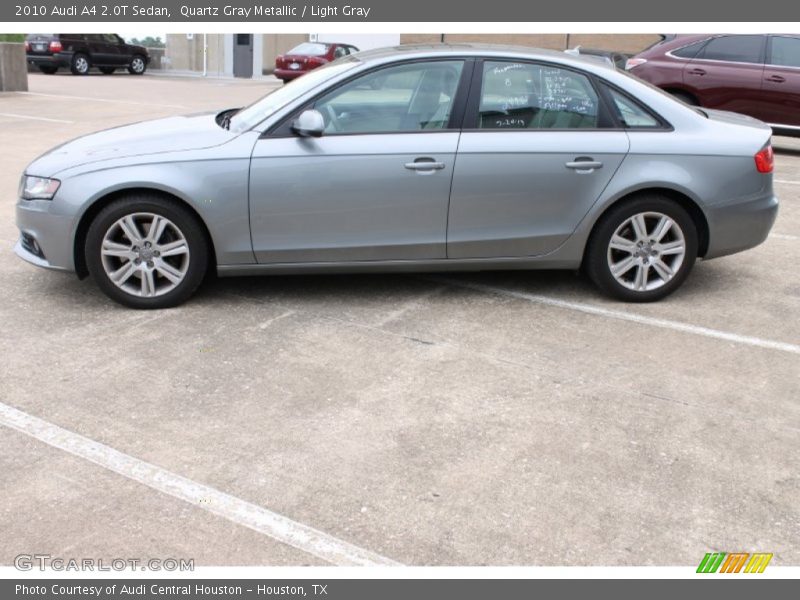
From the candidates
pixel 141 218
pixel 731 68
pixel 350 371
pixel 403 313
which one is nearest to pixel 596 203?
pixel 403 313

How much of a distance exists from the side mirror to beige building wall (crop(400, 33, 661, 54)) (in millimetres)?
22984

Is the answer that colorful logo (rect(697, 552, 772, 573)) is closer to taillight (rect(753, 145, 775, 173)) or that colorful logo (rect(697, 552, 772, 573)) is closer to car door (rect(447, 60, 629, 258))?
car door (rect(447, 60, 629, 258))

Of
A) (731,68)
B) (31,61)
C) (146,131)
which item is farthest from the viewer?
(31,61)

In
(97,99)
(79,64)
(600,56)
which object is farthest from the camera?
(79,64)

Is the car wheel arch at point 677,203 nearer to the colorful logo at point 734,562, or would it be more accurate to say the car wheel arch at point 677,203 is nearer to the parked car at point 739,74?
the colorful logo at point 734,562

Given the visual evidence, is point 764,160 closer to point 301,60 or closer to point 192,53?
point 301,60

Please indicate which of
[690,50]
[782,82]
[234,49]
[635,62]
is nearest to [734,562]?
[782,82]

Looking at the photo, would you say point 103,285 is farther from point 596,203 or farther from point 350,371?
point 596,203

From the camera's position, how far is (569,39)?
29266 millimetres

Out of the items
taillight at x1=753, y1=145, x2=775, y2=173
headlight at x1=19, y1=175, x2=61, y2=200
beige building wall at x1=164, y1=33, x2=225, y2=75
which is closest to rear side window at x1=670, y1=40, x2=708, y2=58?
taillight at x1=753, y1=145, x2=775, y2=173

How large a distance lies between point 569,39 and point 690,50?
17.8 meters

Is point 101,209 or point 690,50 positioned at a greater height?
point 690,50

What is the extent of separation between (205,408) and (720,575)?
2.34 metres

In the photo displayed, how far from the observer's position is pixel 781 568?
312 centimetres
